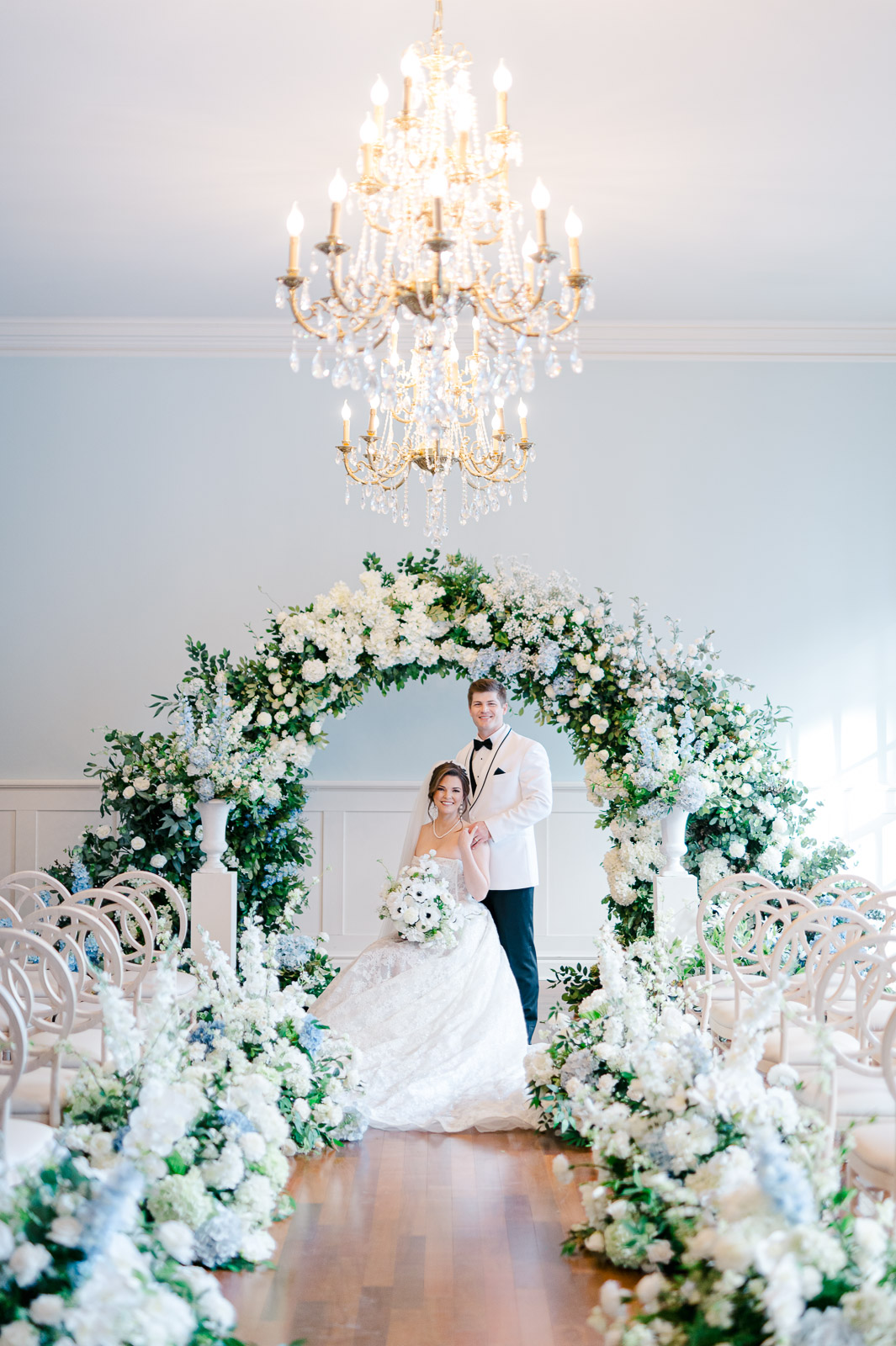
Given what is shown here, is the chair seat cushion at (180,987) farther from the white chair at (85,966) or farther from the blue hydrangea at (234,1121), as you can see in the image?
the blue hydrangea at (234,1121)

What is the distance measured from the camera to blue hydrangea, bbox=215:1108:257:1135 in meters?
3.71

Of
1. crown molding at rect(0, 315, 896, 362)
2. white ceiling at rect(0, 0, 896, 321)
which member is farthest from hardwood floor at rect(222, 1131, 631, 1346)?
crown molding at rect(0, 315, 896, 362)

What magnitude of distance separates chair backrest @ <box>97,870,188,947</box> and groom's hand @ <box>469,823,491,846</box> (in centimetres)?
150

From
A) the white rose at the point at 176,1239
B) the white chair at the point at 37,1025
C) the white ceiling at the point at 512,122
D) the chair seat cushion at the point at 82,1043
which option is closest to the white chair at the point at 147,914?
the chair seat cushion at the point at 82,1043

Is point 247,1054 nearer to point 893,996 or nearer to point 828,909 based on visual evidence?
point 828,909

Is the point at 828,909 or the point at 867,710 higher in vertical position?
the point at 867,710

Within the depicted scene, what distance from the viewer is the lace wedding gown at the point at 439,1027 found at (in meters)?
5.01

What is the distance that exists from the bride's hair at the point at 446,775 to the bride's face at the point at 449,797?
0.05 ft

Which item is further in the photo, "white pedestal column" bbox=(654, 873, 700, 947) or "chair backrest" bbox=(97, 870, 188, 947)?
"white pedestal column" bbox=(654, 873, 700, 947)

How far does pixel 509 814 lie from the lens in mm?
6031

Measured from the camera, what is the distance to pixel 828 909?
4.09 m

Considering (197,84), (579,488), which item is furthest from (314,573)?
(197,84)

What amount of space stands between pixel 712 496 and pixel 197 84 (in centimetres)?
438

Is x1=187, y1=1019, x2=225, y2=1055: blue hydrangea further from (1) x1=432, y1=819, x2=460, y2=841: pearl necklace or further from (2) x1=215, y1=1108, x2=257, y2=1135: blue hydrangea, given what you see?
(1) x1=432, y1=819, x2=460, y2=841: pearl necklace
